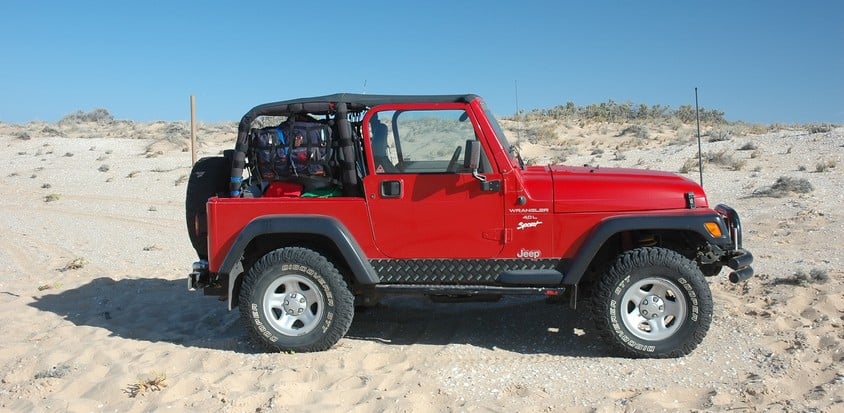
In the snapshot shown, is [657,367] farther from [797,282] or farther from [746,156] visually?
[746,156]

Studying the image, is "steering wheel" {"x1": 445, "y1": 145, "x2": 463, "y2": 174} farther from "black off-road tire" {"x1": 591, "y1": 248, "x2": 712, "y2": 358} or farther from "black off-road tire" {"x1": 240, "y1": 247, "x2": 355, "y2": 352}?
"black off-road tire" {"x1": 591, "y1": 248, "x2": 712, "y2": 358}

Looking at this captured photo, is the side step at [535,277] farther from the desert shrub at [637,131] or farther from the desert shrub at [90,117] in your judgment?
the desert shrub at [90,117]

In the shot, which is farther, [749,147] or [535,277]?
[749,147]

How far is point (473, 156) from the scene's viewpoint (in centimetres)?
508

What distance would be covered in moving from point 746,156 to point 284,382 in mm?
14827

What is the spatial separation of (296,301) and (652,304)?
269 centimetres

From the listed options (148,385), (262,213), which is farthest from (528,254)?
(148,385)

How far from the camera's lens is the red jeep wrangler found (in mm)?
5176

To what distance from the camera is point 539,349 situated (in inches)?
219

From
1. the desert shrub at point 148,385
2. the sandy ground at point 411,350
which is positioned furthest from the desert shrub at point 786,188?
the desert shrub at point 148,385

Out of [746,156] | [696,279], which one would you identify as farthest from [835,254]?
[746,156]

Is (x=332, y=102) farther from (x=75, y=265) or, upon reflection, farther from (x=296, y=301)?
(x=75, y=265)

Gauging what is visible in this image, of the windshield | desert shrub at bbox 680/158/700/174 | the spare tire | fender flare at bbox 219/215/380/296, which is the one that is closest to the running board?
fender flare at bbox 219/215/380/296

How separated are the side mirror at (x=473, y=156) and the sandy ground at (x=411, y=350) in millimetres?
1416
